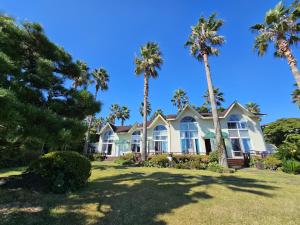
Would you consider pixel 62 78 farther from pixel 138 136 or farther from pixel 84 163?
pixel 138 136

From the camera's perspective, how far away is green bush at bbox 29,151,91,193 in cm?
755

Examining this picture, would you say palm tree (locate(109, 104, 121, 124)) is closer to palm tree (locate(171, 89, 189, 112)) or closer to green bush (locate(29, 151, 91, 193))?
palm tree (locate(171, 89, 189, 112))

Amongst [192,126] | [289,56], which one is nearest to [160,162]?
[192,126]

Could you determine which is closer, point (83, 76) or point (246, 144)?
point (83, 76)

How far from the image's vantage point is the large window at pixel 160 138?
2813 centimetres

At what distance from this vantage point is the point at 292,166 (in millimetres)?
15453

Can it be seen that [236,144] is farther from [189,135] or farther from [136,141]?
[136,141]

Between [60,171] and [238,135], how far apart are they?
79.9 feet

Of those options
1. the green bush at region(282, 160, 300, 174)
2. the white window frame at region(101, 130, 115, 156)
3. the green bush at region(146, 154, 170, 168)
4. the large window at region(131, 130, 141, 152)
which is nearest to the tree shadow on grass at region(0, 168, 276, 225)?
the green bush at region(282, 160, 300, 174)

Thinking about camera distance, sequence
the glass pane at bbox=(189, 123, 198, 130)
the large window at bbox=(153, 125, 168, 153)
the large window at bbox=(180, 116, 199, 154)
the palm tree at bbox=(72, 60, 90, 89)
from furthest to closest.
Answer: the large window at bbox=(153, 125, 168, 153) → the glass pane at bbox=(189, 123, 198, 130) → the large window at bbox=(180, 116, 199, 154) → the palm tree at bbox=(72, 60, 90, 89)

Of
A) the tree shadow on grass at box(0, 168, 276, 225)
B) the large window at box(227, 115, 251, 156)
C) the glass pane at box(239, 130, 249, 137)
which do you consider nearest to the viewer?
the tree shadow on grass at box(0, 168, 276, 225)

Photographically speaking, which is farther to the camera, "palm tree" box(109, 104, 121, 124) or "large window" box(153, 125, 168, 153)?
"palm tree" box(109, 104, 121, 124)

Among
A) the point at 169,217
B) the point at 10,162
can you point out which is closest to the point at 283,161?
the point at 169,217

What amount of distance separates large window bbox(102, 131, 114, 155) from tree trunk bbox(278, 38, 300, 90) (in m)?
29.5
